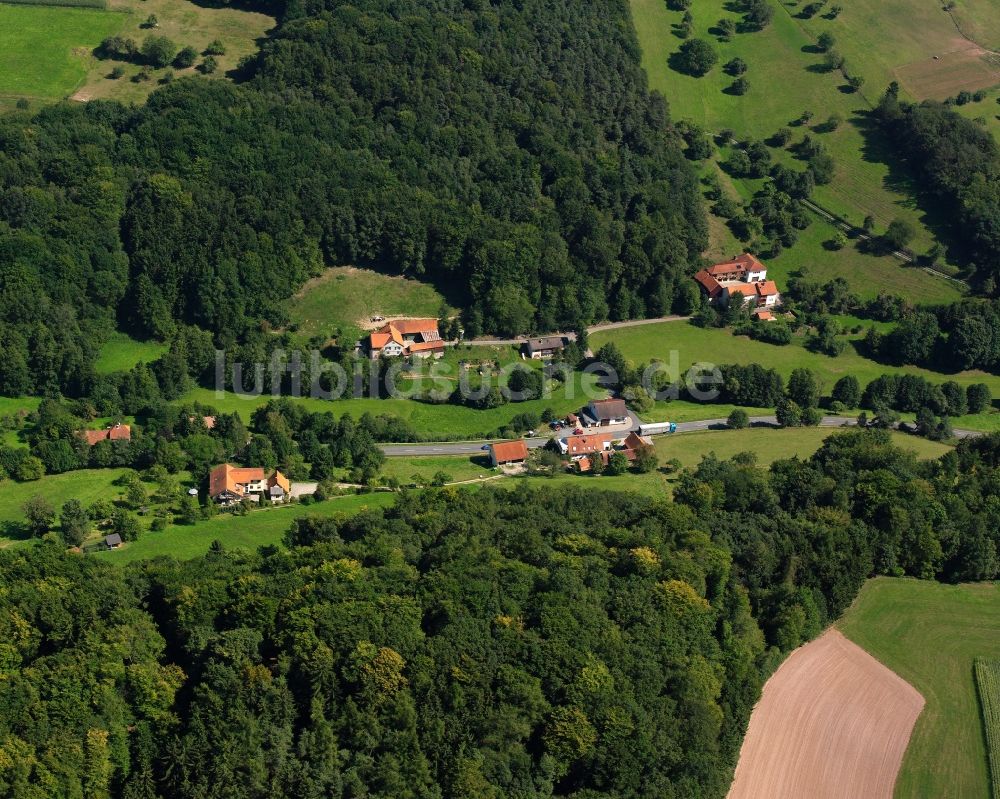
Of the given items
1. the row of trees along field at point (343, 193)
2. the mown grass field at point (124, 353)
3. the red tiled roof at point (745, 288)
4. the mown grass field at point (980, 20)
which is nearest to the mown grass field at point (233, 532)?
the row of trees along field at point (343, 193)

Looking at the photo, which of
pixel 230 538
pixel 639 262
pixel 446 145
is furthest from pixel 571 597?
pixel 446 145

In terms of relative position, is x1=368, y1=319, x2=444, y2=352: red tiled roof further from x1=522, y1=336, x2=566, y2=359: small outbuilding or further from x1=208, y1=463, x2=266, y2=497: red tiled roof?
x1=208, y1=463, x2=266, y2=497: red tiled roof

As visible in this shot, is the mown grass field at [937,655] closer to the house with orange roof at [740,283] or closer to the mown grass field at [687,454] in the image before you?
the mown grass field at [687,454]

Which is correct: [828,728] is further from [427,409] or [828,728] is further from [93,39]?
[93,39]

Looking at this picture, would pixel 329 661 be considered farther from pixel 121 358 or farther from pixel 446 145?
pixel 446 145

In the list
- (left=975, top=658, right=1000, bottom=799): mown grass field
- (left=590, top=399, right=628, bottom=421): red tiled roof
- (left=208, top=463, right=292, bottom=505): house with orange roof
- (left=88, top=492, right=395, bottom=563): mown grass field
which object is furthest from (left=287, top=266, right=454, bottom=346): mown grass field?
(left=975, top=658, right=1000, bottom=799): mown grass field
